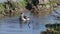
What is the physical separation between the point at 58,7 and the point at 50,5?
4.33ft

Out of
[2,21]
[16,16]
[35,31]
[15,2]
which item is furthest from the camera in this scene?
[15,2]

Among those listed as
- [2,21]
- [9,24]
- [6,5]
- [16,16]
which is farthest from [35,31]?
[6,5]

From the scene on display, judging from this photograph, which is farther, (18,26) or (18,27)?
(18,26)

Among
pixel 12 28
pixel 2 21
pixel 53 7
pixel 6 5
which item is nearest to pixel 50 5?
pixel 53 7

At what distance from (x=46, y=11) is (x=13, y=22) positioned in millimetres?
6436

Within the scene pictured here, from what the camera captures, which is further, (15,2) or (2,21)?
(15,2)

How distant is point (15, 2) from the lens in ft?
82.2

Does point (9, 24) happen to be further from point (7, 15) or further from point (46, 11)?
point (46, 11)

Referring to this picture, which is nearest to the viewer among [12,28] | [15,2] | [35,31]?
[35,31]

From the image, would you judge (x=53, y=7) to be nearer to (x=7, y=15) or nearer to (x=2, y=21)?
(x=7, y=15)

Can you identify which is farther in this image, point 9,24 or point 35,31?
point 9,24

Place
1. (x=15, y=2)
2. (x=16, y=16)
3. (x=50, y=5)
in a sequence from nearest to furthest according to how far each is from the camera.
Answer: (x=16, y=16), (x=15, y=2), (x=50, y=5)

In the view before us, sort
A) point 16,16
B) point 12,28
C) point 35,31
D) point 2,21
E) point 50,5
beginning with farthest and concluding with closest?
point 50,5, point 16,16, point 2,21, point 12,28, point 35,31

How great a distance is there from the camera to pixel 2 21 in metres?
20.7
